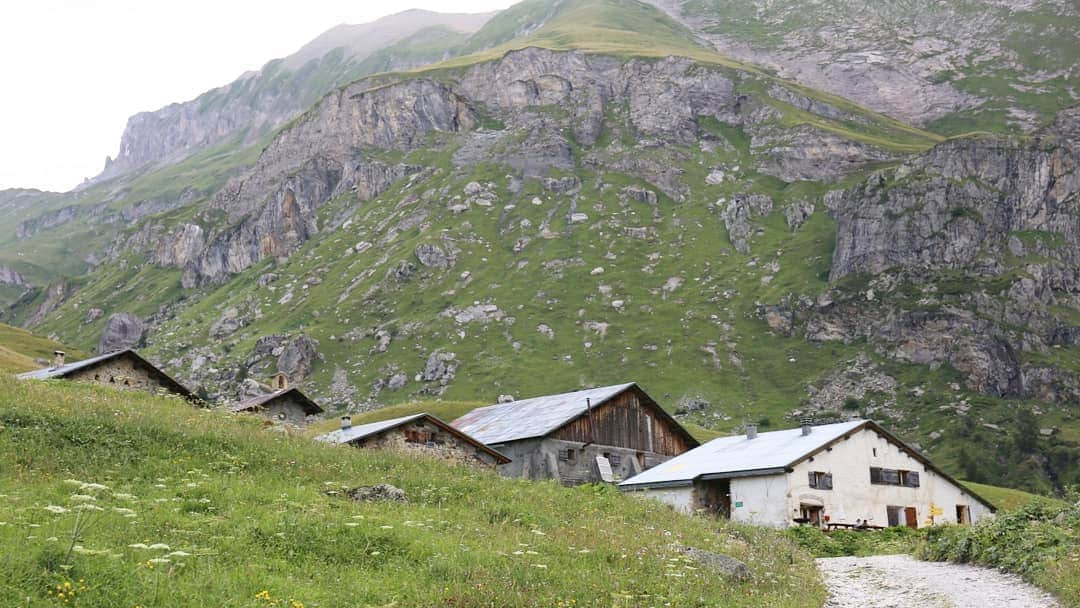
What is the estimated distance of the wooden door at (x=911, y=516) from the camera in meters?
51.1

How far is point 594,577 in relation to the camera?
15.9m

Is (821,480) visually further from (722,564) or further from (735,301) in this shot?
(735,301)

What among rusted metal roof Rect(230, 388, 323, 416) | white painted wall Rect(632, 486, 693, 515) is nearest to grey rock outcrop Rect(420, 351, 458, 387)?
rusted metal roof Rect(230, 388, 323, 416)

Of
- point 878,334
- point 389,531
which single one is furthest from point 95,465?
point 878,334

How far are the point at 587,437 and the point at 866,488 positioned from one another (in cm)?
1645

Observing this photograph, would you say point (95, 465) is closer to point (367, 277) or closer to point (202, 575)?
point (202, 575)

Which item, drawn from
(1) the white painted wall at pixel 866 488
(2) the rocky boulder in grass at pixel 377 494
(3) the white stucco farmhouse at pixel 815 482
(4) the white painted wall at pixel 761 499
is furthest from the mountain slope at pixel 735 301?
(2) the rocky boulder in grass at pixel 377 494

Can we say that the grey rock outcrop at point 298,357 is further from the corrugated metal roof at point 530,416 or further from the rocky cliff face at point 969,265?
the corrugated metal roof at point 530,416

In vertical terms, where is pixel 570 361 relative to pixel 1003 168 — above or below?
below

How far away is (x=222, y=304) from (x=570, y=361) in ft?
300

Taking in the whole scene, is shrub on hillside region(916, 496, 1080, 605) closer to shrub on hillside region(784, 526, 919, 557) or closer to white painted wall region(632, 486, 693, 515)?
shrub on hillside region(784, 526, 919, 557)

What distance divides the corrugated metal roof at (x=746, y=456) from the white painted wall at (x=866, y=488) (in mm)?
779

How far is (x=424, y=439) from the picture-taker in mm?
41656

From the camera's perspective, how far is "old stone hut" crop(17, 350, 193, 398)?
4716 cm
